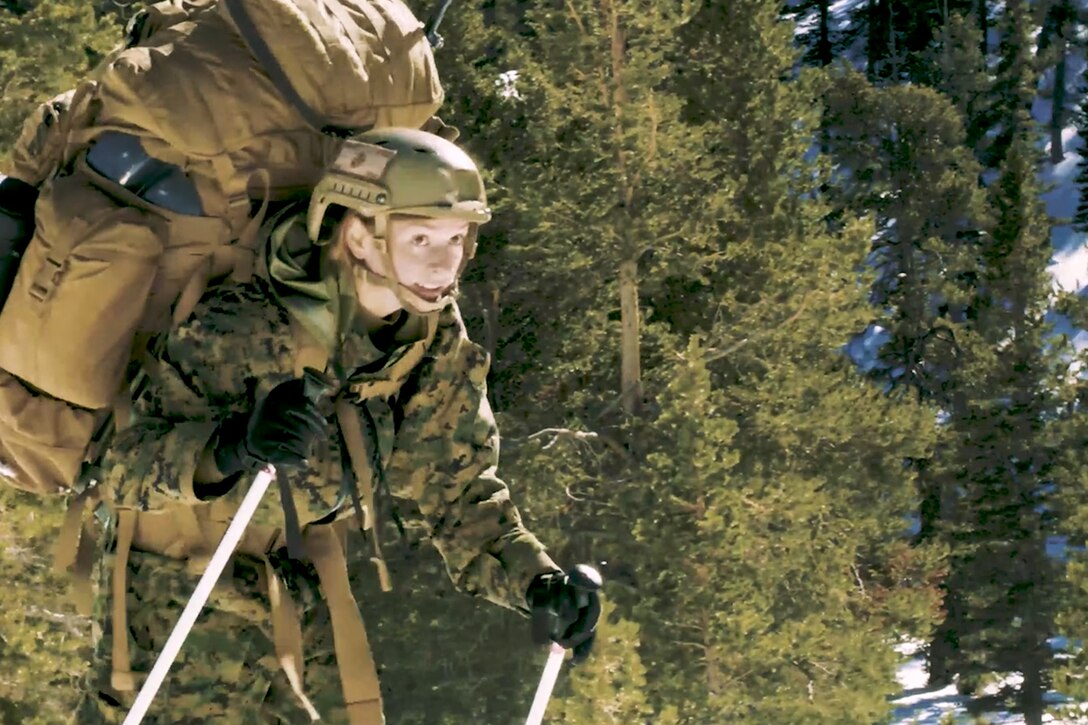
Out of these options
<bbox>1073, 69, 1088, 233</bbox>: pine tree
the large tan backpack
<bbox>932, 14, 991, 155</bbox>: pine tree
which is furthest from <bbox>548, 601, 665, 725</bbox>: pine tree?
<bbox>1073, 69, 1088, 233</bbox>: pine tree

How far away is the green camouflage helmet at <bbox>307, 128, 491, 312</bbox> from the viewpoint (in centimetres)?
341

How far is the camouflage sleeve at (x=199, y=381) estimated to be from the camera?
3.38 meters

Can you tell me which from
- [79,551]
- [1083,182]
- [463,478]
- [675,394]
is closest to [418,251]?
[463,478]

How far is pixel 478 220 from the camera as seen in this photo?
3559 millimetres

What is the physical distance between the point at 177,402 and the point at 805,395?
1808 centimetres

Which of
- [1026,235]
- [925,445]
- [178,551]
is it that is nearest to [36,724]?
[178,551]

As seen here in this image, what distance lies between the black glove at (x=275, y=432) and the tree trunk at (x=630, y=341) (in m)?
17.3

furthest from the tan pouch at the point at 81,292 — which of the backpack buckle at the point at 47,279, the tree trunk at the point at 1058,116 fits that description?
the tree trunk at the point at 1058,116

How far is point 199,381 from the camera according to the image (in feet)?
11.5

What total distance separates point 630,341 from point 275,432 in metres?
17.6

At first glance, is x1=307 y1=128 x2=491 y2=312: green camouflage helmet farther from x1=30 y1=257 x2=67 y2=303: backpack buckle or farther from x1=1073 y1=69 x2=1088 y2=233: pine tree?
x1=1073 y1=69 x2=1088 y2=233: pine tree

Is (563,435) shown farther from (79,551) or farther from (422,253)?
(422,253)

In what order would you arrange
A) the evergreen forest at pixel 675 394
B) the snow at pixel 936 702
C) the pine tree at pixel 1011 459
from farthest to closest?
the snow at pixel 936 702
the pine tree at pixel 1011 459
the evergreen forest at pixel 675 394

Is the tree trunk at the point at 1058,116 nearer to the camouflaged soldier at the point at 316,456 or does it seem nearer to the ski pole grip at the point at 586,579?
the camouflaged soldier at the point at 316,456
